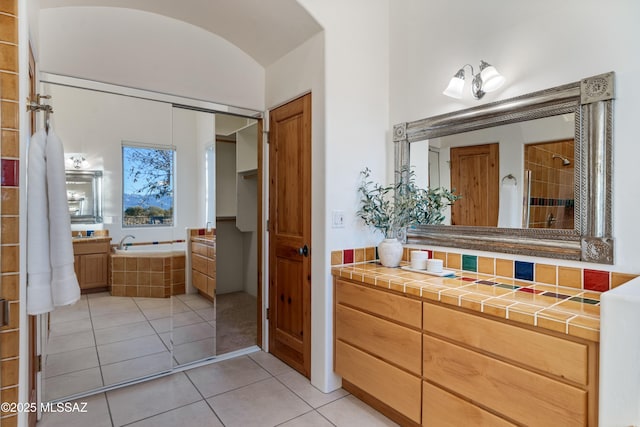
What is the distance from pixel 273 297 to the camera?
284 cm

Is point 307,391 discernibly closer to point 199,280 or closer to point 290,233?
point 290,233

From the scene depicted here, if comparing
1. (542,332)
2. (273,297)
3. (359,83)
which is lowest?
(273,297)

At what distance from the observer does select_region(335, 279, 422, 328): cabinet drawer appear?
176 centimetres

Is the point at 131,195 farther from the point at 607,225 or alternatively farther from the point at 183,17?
the point at 607,225

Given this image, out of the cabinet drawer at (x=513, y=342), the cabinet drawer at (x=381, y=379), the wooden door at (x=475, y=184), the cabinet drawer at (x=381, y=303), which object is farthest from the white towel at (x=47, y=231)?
the wooden door at (x=475, y=184)

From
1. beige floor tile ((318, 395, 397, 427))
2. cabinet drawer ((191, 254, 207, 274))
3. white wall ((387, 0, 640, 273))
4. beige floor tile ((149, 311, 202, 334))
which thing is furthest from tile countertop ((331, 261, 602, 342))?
beige floor tile ((149, 311, 202, 334))

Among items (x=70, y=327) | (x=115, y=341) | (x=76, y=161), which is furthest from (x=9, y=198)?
(x=115, y=341)

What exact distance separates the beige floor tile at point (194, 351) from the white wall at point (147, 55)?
1962 millimetres

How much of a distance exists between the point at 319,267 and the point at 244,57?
185 centimetres

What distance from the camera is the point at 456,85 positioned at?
2105 millimetres

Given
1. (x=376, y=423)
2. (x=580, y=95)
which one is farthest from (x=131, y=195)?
(x=580, y=95)

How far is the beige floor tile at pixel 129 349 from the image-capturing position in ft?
7.59

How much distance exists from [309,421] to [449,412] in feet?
2.63

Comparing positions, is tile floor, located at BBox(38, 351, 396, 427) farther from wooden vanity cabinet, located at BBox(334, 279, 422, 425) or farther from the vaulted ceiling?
the vaulted ceiling
